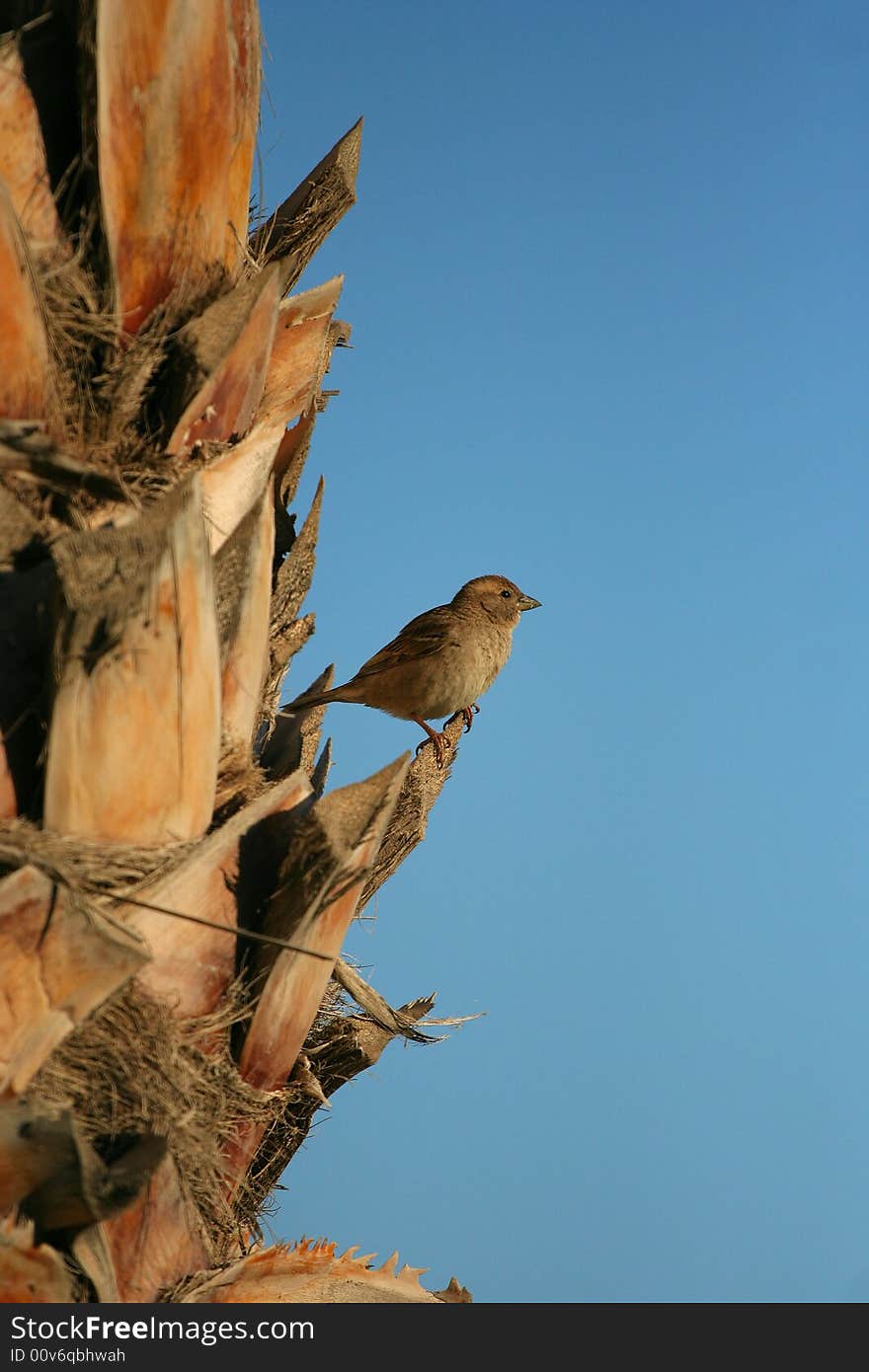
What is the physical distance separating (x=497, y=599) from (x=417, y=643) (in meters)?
0.81

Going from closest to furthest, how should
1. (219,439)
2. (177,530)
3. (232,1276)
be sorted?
1. (177,530)
2. (232,1276)
3. (219,439)

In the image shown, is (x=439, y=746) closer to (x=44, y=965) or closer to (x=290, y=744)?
(x=290, y=744)

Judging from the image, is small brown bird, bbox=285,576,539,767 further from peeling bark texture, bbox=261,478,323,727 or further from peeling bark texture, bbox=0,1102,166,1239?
peeling bark texture, bbox=0,1102,166,1239

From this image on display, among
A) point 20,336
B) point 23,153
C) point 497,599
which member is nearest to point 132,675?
point 20,336

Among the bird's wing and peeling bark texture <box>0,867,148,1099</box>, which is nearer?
peeling bark texture <box>0,867,148,1099</box>

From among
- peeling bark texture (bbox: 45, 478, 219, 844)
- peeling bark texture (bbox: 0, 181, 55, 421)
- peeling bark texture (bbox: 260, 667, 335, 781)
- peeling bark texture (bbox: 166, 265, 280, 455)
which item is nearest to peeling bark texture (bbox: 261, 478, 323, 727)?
peeling bark texture (bbox: 260, 667, 335, 781)

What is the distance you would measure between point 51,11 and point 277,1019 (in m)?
2.28

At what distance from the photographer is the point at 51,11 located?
3.08m

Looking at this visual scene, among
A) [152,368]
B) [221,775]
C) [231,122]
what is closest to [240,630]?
[221,775]

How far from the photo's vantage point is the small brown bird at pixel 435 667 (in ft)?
25.8

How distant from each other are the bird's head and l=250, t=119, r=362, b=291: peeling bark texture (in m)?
4.55

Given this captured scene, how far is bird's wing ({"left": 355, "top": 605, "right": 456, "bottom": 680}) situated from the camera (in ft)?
26.1

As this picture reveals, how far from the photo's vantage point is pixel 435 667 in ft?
25.7
